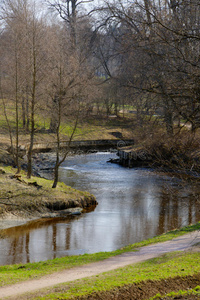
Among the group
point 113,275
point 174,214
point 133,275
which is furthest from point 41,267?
point 174,214

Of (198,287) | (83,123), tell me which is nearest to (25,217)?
(198,287)

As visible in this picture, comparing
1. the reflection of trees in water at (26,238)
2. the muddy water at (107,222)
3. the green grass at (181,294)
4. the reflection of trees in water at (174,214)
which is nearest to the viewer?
the green grass at (181,294)

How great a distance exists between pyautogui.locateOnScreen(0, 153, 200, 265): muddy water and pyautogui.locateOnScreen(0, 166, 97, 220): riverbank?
0.62 metres

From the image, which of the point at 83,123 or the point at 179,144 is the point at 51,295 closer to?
the point at 179,144

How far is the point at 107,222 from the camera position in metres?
16.0

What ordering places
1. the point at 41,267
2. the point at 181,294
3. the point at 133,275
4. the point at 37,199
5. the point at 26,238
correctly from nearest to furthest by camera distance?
the point at 181,294 → the point at 133,275 → the point at 41,267 → the point at 26,238 → the point at 37,199

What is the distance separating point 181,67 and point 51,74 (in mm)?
14605

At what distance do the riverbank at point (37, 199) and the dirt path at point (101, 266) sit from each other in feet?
20.1

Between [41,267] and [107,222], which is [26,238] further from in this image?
[41,267]

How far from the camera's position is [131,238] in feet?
46.5

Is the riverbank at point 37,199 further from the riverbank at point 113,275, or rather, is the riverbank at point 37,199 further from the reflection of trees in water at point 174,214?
the riverbank at point 113,275

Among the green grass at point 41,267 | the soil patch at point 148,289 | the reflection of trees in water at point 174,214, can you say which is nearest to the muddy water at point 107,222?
the reflection of trees in water at point 174,214

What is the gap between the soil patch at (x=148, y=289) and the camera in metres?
7.28

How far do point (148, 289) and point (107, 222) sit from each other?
27.6 feet
